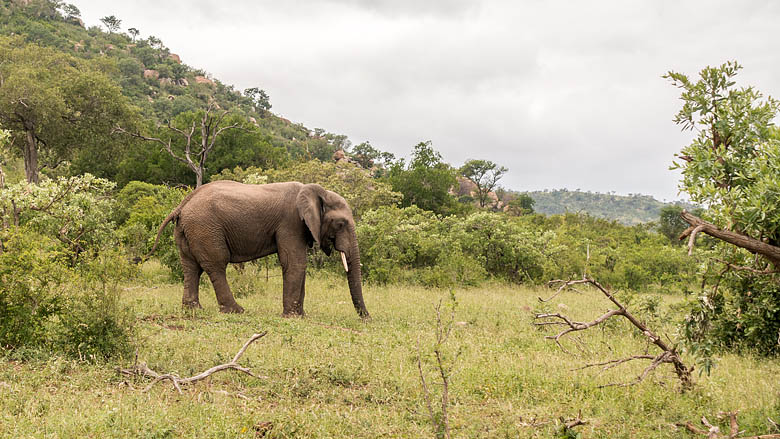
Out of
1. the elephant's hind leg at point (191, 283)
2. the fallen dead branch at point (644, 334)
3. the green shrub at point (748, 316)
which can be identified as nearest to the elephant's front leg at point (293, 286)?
the elephant's hind leg at point (191, 283)

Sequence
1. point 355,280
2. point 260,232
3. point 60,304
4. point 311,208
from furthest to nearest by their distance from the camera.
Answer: point 260,232 → point 355,280 → point 311,208 → point 60,304

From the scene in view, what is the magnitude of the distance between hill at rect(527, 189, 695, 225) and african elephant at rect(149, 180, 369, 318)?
102080mm

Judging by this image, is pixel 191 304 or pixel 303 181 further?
pixel 303 181

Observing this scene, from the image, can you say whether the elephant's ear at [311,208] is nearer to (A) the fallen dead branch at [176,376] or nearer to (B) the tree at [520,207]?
(A) the fallen dead branch at [176,376]

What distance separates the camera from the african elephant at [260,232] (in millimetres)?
10984

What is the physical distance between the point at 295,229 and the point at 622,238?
26.0m

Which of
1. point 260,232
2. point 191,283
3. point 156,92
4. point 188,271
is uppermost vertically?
point 156,92

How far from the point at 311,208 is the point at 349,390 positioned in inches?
219

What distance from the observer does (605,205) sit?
125688mm

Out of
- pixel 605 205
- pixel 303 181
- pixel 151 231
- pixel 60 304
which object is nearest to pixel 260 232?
pixel 60 304

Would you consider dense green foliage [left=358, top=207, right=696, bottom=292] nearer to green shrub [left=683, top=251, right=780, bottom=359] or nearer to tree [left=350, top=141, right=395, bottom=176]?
green shrub [left=683, top=251, right=780, bottom=359]

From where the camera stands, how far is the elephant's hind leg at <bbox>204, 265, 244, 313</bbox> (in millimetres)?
10969

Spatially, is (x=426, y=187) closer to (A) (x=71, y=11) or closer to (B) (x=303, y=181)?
(B) (x=303, y=181)

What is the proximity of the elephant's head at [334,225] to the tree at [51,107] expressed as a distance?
71.8 ft
